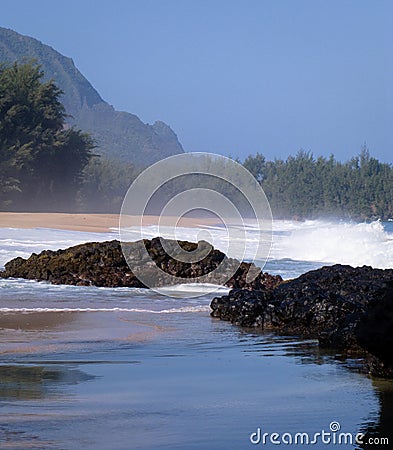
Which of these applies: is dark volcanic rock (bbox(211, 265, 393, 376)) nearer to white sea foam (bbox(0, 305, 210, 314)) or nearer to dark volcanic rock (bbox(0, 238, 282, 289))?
white sea foam (bbox(0, 305, 210, 314))

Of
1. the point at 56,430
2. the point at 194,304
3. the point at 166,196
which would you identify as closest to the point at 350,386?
the point at 56,430

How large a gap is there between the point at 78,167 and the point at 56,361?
53920mm

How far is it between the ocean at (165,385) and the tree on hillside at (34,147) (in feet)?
141

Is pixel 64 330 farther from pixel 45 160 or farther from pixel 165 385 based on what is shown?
pixel 45 160

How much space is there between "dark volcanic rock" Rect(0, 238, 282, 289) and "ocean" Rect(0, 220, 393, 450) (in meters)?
2.55

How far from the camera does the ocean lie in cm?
356

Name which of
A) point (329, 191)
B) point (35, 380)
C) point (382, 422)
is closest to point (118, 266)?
point (35, 380)

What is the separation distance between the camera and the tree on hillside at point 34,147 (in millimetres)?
50750

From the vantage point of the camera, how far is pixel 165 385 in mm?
4668

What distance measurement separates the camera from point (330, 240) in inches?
917

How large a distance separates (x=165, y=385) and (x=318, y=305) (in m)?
2.63

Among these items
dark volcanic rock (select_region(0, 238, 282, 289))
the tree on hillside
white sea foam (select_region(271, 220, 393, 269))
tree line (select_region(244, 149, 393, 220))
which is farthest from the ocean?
tree line (select_region(244, 149, 393, 220))

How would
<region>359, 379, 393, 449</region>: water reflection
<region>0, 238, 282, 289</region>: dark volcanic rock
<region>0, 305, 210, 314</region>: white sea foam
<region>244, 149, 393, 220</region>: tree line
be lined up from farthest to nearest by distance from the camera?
<region>244, 149, 393, 220</region>: tree line < <region>0, 238, 282, 289</region>: dark volcanic rock < <region>0, 305, 210, 314</region>: white sea foam < <region>359, 379, 393, 449</region>: water reflection

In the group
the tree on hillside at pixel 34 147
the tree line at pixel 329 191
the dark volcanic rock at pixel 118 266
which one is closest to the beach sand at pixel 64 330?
the dark volcanic rock at pixel 118 266
